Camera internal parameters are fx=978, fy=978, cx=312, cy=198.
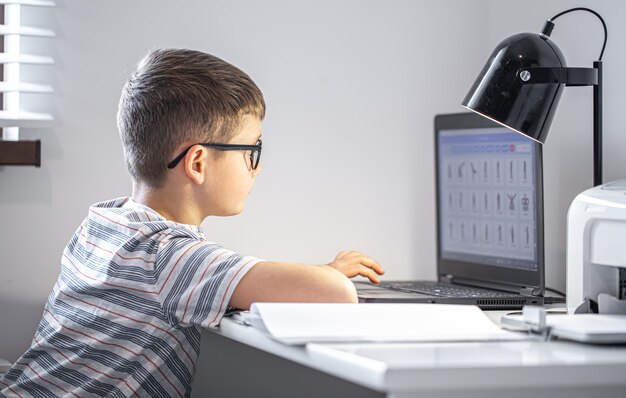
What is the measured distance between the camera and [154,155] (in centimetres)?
145

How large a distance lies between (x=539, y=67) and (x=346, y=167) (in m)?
0.71

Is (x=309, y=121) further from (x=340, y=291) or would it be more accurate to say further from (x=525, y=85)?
(x=340, y=291)

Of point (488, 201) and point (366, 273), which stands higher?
point (488, 201)

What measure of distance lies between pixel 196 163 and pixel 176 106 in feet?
0.29

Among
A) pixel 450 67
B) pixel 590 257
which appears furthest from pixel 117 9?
pixel 590 257

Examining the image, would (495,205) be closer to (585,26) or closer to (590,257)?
(585,26)

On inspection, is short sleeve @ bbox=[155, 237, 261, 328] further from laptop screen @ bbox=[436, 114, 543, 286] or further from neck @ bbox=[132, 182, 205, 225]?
laptop screen @ bbox=[436, 114, 543, 286]

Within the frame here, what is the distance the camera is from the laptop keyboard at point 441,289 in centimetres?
157

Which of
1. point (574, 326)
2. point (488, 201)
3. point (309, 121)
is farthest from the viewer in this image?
point (309, 121)

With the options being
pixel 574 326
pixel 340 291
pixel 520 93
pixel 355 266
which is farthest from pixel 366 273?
pixel 574 326

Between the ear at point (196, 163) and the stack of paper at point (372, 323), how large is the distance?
0.36 m

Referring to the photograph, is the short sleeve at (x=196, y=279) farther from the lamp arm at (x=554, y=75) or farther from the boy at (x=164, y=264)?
the lamp arm at (x=554, y=75)

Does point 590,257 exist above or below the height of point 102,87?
below

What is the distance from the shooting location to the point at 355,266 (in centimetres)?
147
